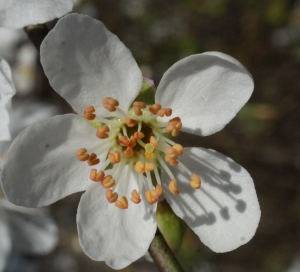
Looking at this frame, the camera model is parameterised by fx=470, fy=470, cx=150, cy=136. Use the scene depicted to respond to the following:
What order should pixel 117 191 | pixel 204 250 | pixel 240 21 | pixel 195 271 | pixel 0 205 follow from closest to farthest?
pixel 117 191, pixel 0 205, pixel 195 271, pixel 204 250, pixel 240 21

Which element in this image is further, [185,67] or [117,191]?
[117,191]

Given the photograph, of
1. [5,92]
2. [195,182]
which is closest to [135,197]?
[195,182]

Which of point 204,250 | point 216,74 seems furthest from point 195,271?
point 216,74

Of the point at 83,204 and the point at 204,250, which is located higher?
the point at 83,204

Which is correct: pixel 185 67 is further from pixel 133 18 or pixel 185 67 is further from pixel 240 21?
pixel 240 21

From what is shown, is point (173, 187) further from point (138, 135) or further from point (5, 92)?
point (5, 92)

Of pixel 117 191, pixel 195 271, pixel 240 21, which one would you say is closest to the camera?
pixel 117 191

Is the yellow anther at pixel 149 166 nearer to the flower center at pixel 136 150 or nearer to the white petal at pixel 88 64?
the flower center at pixel 136 150
